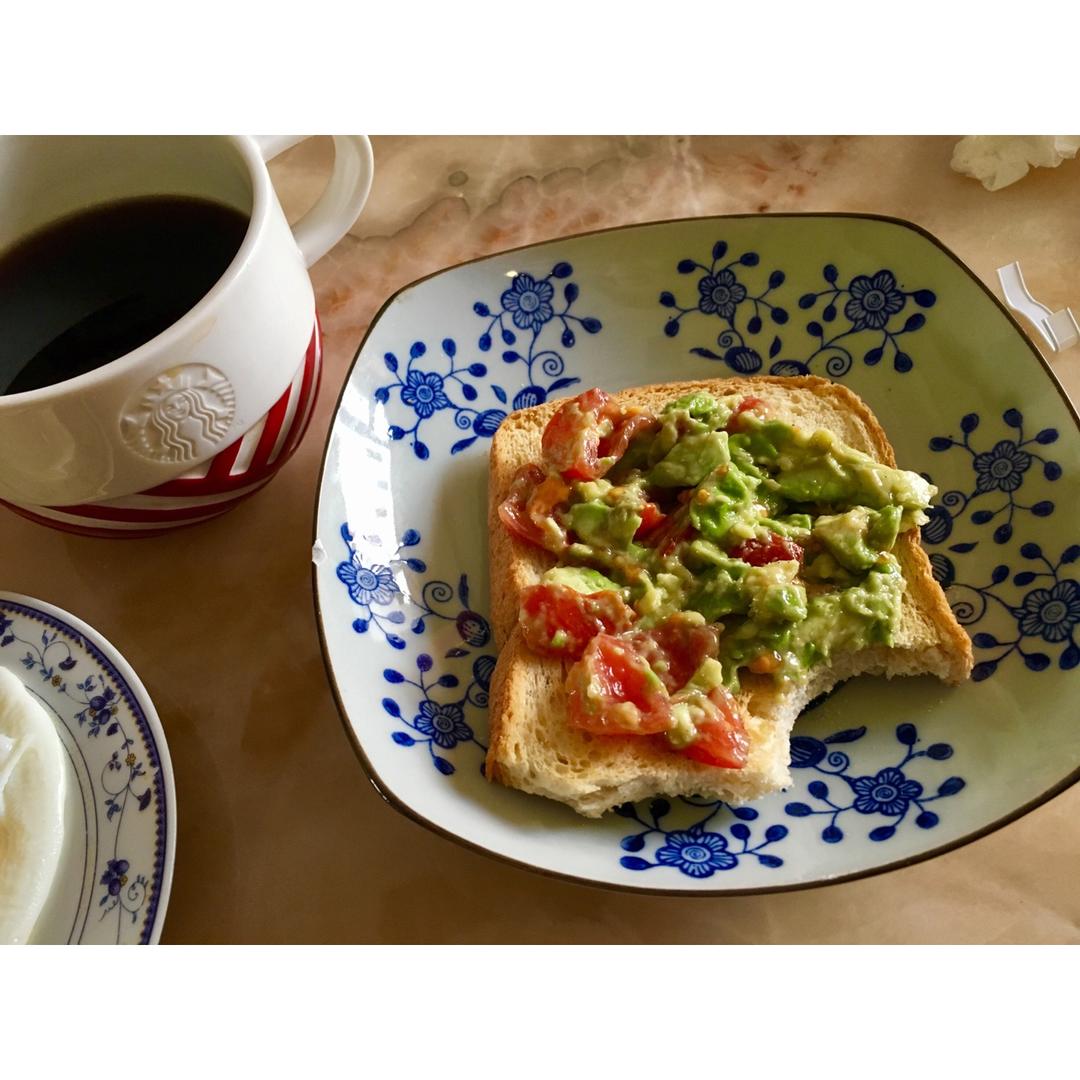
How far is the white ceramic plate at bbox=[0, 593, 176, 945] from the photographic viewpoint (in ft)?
4.22

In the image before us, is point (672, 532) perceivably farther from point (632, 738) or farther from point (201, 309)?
point (201, 309)

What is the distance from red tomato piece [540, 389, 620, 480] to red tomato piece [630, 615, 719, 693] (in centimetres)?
30

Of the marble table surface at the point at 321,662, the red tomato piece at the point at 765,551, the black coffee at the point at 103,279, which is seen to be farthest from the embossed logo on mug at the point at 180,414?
the red tomato piece at the point at 765,551

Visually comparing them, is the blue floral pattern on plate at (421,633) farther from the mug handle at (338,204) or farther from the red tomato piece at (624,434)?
the mug handle at (338,204)

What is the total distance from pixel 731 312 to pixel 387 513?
0.80 metres

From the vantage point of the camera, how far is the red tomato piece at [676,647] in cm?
142

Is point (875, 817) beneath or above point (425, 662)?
beneath

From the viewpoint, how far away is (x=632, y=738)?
4.62 feet

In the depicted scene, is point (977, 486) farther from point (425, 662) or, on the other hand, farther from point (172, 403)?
point (172, 403)

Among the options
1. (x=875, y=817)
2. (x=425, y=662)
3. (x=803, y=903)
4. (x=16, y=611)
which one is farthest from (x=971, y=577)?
(x=16, y=611)

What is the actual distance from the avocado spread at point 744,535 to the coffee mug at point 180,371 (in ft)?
1.66

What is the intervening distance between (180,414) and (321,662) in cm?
49

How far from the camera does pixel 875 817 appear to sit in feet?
4.54

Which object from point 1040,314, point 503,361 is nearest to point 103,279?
point 503,361
